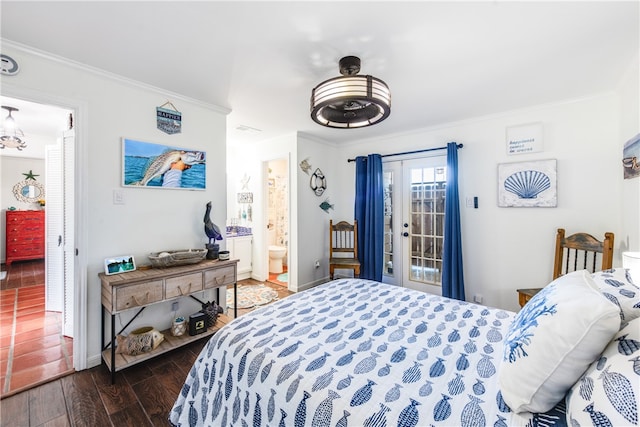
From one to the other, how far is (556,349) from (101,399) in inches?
101

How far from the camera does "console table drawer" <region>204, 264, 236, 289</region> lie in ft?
8.27

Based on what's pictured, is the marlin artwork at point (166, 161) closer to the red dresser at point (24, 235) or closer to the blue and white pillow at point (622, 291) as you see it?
the blue and white pillow at point (622, 291)

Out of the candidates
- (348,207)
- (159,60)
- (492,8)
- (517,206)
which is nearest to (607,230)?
(517,206)

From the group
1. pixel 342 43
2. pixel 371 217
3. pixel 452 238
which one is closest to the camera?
pixel 342 43

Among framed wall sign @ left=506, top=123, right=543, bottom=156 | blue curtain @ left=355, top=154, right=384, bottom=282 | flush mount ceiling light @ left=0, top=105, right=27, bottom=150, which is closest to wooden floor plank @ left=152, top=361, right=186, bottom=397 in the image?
blue curtain @ left=355, top=154, right=384, bottom=282

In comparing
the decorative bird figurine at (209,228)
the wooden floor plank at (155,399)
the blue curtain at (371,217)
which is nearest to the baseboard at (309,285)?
the blue curtain at (371,217)

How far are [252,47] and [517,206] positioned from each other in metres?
3.06

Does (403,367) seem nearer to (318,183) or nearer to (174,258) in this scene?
(174,258)

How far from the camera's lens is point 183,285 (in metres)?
2.35

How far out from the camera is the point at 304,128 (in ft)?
12.2

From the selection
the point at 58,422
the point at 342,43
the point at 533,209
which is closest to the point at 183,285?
the point at 58,422

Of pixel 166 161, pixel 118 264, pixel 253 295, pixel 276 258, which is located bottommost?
pixel 253 295

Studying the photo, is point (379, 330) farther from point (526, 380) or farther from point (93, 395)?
point (93, 395)

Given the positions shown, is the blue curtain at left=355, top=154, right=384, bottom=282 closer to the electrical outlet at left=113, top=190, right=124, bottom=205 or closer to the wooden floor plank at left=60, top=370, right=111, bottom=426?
the electrical outlet at left=113, top=190, right=124, bottom=205
